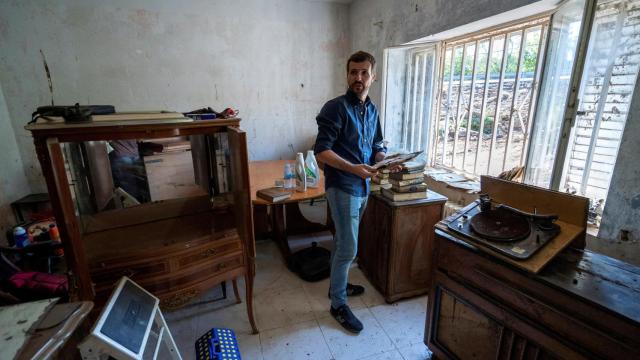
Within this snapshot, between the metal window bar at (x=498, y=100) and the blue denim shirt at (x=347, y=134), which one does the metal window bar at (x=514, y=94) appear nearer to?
the metal window bar at (x=498, y=100)

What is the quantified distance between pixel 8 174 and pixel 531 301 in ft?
13.2

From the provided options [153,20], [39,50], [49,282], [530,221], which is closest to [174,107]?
[153,20]

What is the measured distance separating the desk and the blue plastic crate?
32.5 inches

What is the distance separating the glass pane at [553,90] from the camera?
5.17 ft

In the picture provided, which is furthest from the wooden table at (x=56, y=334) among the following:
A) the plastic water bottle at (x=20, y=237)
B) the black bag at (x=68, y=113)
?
the plastic water bottle at (x=20, y=237)

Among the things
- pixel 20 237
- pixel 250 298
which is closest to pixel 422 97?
pixel 250 298

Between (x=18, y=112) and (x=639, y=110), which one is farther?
(x=18, y=112)

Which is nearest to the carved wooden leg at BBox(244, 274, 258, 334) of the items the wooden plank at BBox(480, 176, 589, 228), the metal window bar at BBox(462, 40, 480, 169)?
the wooden plank at BBox(480, 176, 589, 228)

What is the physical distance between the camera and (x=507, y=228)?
1141 millimetres

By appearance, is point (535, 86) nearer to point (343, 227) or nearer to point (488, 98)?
point (488, 98)

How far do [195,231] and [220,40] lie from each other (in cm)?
257

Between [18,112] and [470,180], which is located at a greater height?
[18,112]

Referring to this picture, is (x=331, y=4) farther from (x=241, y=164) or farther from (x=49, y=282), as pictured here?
(x=49, y=282)

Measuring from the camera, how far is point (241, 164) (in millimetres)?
1332
